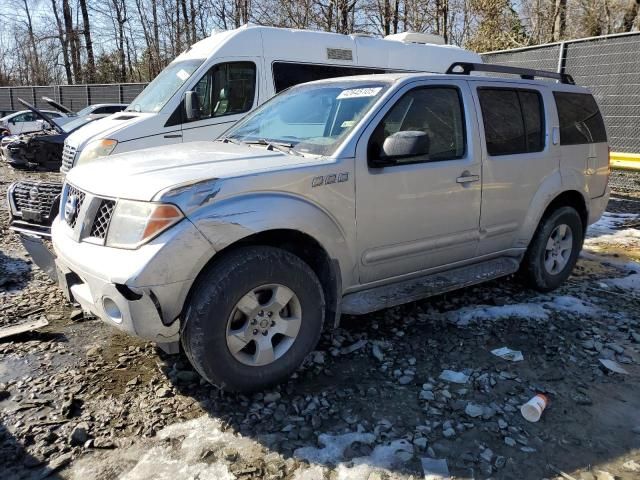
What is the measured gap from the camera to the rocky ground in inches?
102

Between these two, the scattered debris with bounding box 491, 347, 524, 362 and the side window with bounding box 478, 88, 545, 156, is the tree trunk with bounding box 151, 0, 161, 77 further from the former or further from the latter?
the scattered debris with bounding box 491, 347, 524, 362

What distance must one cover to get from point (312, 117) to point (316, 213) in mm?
999

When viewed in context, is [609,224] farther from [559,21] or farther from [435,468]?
[559,21]

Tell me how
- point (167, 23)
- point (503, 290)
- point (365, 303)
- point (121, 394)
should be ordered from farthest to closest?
point (167, 23), point (503, 290), point (365, 303), point (121, 394)

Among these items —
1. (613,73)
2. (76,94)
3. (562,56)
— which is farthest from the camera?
(76,94)

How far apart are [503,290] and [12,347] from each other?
4.08 meters

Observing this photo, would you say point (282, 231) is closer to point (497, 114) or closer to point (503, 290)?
point (497, 114)

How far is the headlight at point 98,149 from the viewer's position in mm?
7070

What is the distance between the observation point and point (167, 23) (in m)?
30.8

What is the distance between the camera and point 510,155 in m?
4.32

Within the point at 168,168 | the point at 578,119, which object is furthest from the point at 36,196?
the point at 578,119

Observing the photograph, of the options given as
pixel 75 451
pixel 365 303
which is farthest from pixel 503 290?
pixel 75 451

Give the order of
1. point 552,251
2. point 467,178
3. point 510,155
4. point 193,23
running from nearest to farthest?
point 467,178
point 510,155
point 552,251
point 193,23

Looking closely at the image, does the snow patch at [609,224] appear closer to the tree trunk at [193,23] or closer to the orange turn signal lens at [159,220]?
the orange turn signal lens at [159,220]
